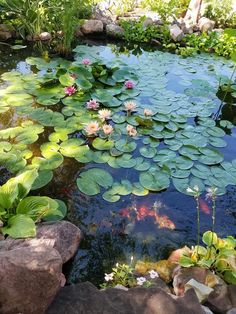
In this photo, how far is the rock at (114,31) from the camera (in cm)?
757

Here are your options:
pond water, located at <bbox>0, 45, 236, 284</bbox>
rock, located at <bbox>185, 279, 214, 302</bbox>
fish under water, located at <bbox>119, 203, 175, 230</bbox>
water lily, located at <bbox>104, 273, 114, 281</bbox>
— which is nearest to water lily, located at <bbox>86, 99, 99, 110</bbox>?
pond water, located at <bbox>0, 45, 236, 284</bbox>

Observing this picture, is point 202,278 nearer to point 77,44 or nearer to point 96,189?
point 96,189

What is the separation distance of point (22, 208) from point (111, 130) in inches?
57.4

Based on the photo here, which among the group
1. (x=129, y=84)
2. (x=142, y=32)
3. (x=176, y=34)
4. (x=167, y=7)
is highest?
(x=167, y=7)

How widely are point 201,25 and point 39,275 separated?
762 centimetres

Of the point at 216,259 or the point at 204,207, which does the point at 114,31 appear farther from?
the point at 216,259

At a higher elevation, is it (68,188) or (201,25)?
(201,25)

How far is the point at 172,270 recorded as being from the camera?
2678 millimetres

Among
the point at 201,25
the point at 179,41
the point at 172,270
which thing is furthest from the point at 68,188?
the point at 201,25

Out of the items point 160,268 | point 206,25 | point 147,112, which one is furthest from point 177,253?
point 206,25

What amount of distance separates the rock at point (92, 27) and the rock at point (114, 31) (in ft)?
0.57

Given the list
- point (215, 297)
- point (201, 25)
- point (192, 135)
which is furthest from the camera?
point (201, 25)

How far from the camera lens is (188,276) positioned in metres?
2.53

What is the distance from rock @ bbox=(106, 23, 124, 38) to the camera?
757 centimetres
